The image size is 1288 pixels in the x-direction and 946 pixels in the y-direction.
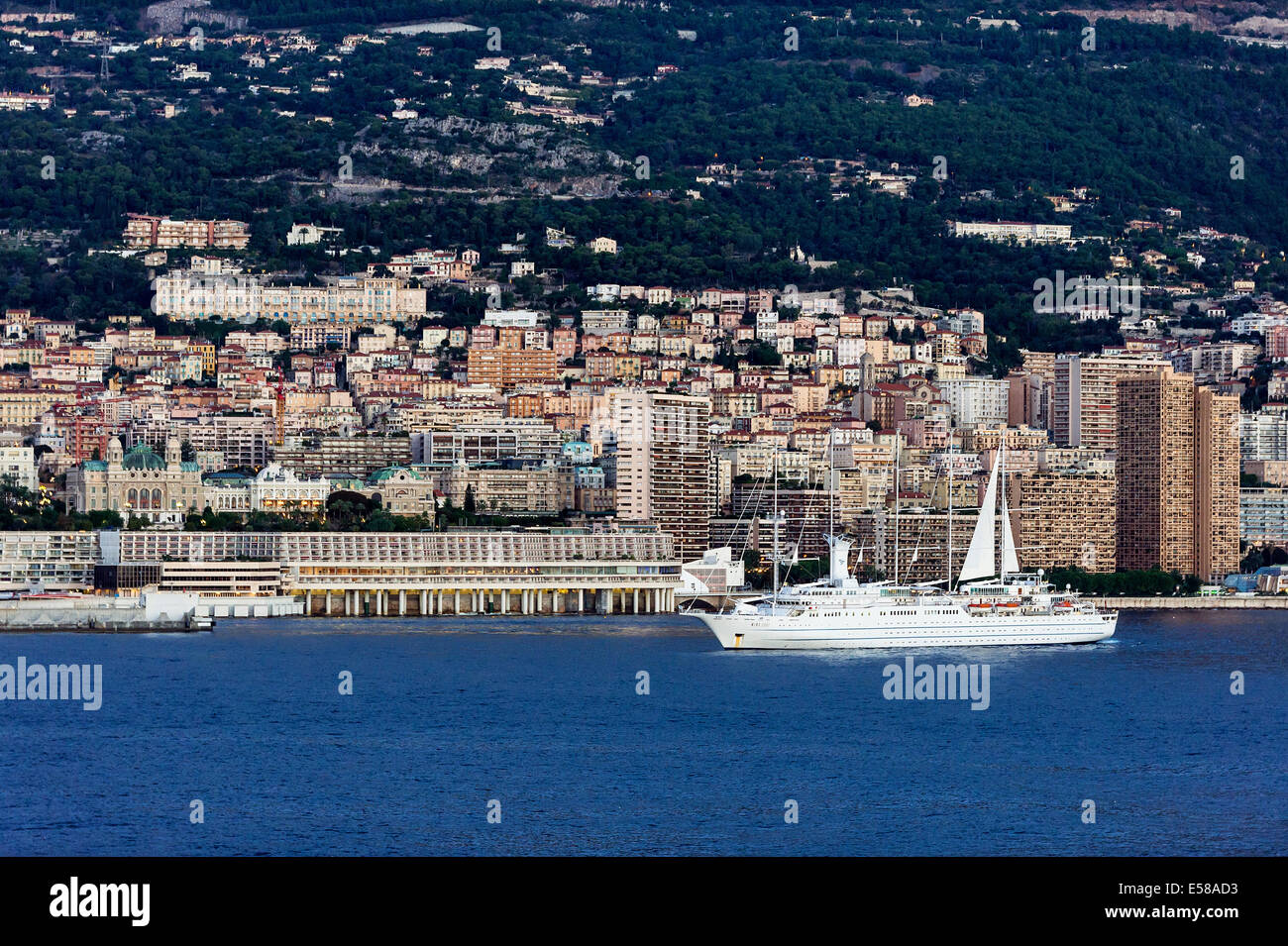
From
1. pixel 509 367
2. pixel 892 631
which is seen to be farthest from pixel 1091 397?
pixel 892 631

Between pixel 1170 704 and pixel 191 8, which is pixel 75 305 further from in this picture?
pixel 1170 704

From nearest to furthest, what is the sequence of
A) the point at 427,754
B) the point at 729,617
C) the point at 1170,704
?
the point at 427,754, the point at 1170,704, the point at 729,617

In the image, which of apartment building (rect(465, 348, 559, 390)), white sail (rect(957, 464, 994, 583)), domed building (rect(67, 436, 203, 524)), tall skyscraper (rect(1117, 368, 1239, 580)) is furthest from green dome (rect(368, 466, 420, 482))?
white sail (rect(957, 464, 994, 583))

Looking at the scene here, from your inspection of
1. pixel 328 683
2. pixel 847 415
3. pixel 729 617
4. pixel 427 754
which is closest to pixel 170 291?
pixel 847 415

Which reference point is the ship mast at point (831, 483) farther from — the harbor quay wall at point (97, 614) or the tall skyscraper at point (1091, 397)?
the harbor quay wall at point (97, 614)

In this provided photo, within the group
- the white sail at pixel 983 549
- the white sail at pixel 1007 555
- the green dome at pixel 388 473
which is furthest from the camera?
the green dome at pixel 388 473

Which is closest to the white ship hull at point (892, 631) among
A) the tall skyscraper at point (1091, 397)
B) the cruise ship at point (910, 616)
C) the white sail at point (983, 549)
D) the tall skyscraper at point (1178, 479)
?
the cruise ship at point (910, 616)
